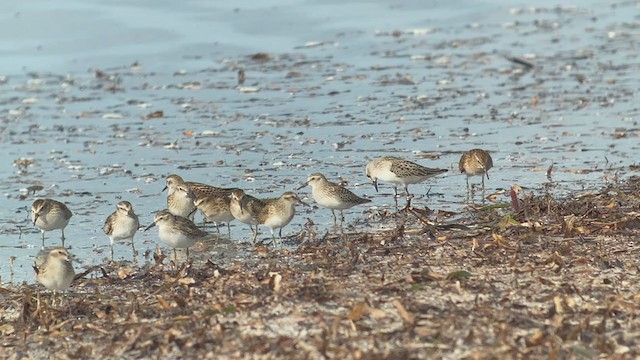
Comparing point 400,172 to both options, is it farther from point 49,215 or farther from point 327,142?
point 49,215

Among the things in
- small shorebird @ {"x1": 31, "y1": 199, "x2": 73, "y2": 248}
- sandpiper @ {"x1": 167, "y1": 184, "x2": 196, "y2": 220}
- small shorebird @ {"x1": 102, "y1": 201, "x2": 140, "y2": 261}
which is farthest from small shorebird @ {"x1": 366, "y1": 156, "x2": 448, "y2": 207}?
small shorebird @ {"x1": 31, "y1": 199, "x2": 73, "y2": 248}

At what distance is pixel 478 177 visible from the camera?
15.3 meters

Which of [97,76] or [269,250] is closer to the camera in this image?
[269,250]

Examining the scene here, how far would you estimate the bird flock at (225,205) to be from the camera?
1213 cm

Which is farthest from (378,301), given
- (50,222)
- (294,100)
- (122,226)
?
(294,100)

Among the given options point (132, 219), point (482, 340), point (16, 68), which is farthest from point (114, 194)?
point (16, 68)

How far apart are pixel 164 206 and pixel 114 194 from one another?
79 cm

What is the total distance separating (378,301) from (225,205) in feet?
16.7

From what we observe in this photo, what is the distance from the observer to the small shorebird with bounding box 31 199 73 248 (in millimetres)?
12656

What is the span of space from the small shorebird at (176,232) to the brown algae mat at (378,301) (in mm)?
565

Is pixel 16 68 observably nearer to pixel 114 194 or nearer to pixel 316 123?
pixel 316 123

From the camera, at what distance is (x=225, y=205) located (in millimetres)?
13289

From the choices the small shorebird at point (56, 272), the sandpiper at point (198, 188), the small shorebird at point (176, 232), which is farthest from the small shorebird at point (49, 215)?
the small shorebird at point (56, 272)

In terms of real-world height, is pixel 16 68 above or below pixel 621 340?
above
